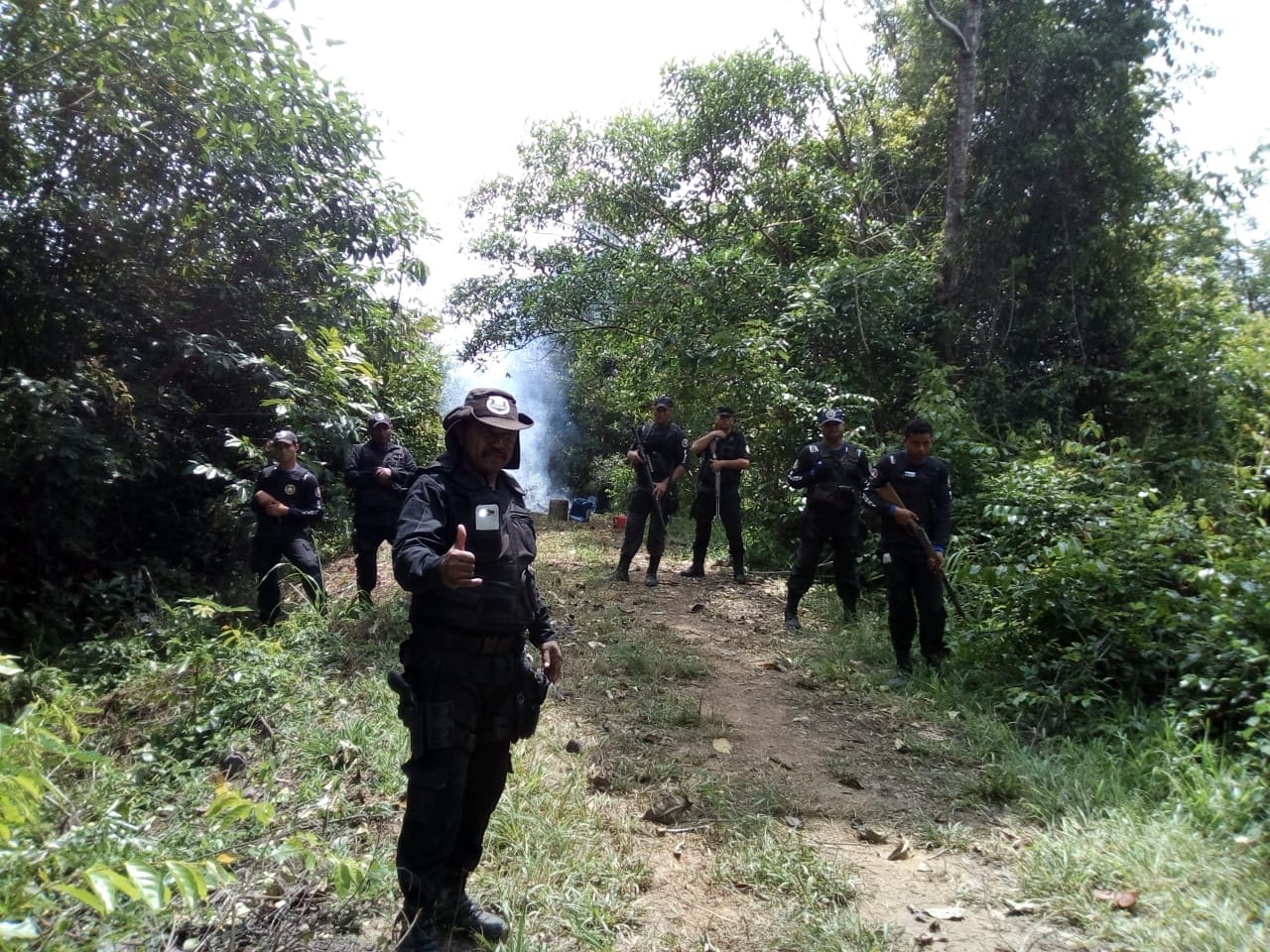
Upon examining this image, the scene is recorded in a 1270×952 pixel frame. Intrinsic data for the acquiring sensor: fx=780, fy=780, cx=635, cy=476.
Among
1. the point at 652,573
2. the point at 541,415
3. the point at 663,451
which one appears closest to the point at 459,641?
the point at 663,451

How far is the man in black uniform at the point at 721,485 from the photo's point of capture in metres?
7.75

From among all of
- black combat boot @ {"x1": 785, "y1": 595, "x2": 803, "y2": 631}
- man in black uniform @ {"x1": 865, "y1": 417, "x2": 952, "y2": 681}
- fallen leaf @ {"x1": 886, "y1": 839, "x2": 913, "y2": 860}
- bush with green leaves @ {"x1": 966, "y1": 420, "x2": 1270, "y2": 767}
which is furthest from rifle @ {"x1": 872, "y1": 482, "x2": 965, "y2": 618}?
fallen leaf @ {"x1": 886, "y1": 839, "x2": 913, "y2": 860}

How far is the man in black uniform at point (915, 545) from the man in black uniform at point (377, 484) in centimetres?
354

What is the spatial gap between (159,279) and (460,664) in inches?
278

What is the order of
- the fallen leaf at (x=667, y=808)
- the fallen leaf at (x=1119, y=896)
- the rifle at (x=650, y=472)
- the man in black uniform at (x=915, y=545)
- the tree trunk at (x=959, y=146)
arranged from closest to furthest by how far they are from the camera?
the fallen leaf at (x=1119, y=896), the fallen leaf at (x=667, y=808), the man in black uniform at (x=915, y=545), the rifle at (x=650, y=472), the tree trunk at (x=959, y=146)

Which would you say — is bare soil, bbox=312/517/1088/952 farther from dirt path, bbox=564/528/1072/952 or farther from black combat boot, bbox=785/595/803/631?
black combat boot, bbox=785/595/803/631

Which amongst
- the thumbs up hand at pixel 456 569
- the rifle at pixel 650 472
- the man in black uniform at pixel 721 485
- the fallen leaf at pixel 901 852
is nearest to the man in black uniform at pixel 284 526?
the rifle at pixel 650 472

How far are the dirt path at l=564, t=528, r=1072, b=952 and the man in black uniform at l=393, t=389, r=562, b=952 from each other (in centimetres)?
77

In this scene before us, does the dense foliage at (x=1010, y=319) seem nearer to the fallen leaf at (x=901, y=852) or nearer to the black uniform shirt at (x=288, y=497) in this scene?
the fallen leaf at (x=901, y=852)

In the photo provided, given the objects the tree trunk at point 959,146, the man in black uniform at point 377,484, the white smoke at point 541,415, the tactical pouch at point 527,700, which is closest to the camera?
the tactical pouch at point 527,700

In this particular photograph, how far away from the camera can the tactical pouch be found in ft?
8.30

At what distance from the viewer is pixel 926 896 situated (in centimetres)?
286

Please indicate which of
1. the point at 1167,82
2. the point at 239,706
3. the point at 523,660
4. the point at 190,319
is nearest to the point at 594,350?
the point at 190,319

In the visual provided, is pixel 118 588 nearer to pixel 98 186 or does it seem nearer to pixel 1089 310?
pixel 98 186
